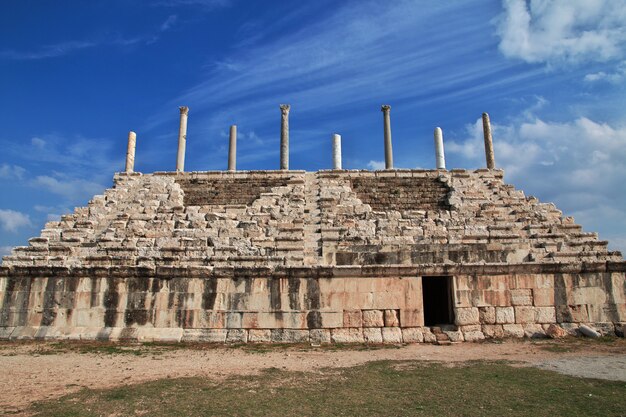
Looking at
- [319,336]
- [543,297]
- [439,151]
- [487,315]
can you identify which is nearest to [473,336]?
[487,315]

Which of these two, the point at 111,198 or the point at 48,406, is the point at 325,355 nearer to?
the point at 48,406

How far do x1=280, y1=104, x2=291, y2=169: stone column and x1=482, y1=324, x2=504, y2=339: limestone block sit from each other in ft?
55.5

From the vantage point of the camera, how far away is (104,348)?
524 inches

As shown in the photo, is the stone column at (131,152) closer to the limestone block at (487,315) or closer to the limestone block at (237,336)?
the limestone block at (237,336)

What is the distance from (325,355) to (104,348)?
6.43 meters

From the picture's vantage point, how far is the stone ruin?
14555 millimetres

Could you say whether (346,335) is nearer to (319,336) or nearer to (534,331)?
(319,336)

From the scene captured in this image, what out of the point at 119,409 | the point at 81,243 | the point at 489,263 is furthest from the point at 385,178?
the point at 119,409

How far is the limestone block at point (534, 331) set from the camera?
14.4 m

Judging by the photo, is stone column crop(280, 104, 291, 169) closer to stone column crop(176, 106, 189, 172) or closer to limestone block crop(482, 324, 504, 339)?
stone column crop(176, 106, 189, 172)

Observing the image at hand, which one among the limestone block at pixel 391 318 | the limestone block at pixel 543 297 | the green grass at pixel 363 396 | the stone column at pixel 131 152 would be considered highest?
the stone column at pixel 131 152

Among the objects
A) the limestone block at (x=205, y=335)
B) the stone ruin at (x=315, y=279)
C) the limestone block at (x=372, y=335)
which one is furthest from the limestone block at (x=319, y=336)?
the limestone block at (x=205, y=335)

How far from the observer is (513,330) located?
14.6m

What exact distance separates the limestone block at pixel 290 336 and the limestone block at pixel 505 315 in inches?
243
